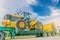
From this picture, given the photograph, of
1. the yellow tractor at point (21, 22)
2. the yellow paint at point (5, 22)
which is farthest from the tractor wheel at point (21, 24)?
the yellow paint at point (5, 22)

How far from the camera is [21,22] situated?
231 cm

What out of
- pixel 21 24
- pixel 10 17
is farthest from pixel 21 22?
pixel 10 17

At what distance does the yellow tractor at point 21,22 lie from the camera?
2.23m

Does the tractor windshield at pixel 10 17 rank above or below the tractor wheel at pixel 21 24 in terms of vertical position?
above

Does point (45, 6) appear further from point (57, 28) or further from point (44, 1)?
point (57, 28)

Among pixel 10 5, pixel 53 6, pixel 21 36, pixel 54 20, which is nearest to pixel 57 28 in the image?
pixel 54 20

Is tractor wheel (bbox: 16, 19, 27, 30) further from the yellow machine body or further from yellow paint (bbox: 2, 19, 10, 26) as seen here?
yellow paint (bbox: 2, 19, 10, 26)

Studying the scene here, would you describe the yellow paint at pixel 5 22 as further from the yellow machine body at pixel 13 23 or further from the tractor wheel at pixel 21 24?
the tractor wheel at pixel 21 24

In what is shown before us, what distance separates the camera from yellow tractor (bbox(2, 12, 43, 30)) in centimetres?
223

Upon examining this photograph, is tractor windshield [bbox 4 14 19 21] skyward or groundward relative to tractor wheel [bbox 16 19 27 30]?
skyward

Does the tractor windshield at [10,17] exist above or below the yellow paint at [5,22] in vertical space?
above

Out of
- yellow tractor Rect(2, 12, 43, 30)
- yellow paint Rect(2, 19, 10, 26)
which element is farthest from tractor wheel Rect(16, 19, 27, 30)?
yellow paint Rect(2, 19, 10, 26)

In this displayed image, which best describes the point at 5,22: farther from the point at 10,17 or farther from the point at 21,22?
the point at 21,22

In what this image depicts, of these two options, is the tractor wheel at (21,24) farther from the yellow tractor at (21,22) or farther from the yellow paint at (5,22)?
the yellow paint at (5,22)
